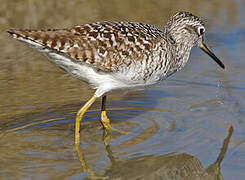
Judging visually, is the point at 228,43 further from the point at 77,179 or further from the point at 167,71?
the point at 77,179

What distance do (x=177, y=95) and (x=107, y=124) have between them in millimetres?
1653

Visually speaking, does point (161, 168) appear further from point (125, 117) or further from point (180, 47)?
point (180, 47)

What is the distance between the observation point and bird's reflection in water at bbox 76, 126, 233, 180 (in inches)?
250

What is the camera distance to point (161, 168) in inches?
258

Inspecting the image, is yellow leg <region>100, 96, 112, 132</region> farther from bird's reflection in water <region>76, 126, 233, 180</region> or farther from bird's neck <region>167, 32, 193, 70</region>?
bird's neck <region>167, 32, 193, 70</region>

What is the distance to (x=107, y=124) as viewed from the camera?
783 cm

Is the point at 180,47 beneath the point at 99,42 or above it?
beneath

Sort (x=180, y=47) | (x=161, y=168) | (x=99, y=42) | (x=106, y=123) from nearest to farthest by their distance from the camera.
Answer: (x=161, y=168)
(x=99, y=42)
(x=106, y=123)
(x=180, y=47)

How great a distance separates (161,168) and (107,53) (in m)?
1.62

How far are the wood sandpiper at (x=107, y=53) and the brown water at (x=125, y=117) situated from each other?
57 centimetres

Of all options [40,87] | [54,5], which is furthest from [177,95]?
[54,5]

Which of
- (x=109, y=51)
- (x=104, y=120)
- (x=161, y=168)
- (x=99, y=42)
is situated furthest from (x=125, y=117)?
(x=161, y=168)

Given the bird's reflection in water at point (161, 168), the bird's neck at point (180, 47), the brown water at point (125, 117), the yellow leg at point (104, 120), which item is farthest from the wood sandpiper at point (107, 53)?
the bird's reflection in water at point (161, 168)

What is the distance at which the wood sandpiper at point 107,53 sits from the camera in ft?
22.6
